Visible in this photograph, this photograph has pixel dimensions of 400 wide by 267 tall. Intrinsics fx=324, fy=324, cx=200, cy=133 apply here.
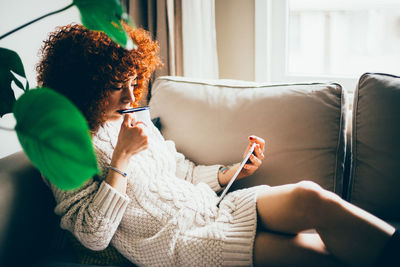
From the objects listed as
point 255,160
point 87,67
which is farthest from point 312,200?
point 87,67

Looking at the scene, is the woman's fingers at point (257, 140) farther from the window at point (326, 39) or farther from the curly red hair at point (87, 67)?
the window at point (326, 39)

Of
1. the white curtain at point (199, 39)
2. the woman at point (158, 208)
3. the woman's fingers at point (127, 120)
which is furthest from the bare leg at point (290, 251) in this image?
the white curtain at point (199, 39)

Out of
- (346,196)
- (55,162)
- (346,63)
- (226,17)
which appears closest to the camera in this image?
(55,162)

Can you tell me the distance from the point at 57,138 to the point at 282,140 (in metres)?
0.89

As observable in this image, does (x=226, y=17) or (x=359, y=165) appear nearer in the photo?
(x=359, y=165)

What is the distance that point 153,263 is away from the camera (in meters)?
0.93

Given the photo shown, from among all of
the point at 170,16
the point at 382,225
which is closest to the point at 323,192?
the point at 382,225

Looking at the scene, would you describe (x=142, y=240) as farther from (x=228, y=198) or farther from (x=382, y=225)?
(x=382, y=225)

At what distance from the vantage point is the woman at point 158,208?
86 centimetres

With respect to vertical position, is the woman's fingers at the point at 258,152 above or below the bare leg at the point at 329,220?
above

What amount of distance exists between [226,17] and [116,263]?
4.89ft

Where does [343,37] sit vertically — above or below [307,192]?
above

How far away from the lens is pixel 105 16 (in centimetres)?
57

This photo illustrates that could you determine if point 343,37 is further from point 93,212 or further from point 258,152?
point 93,212
